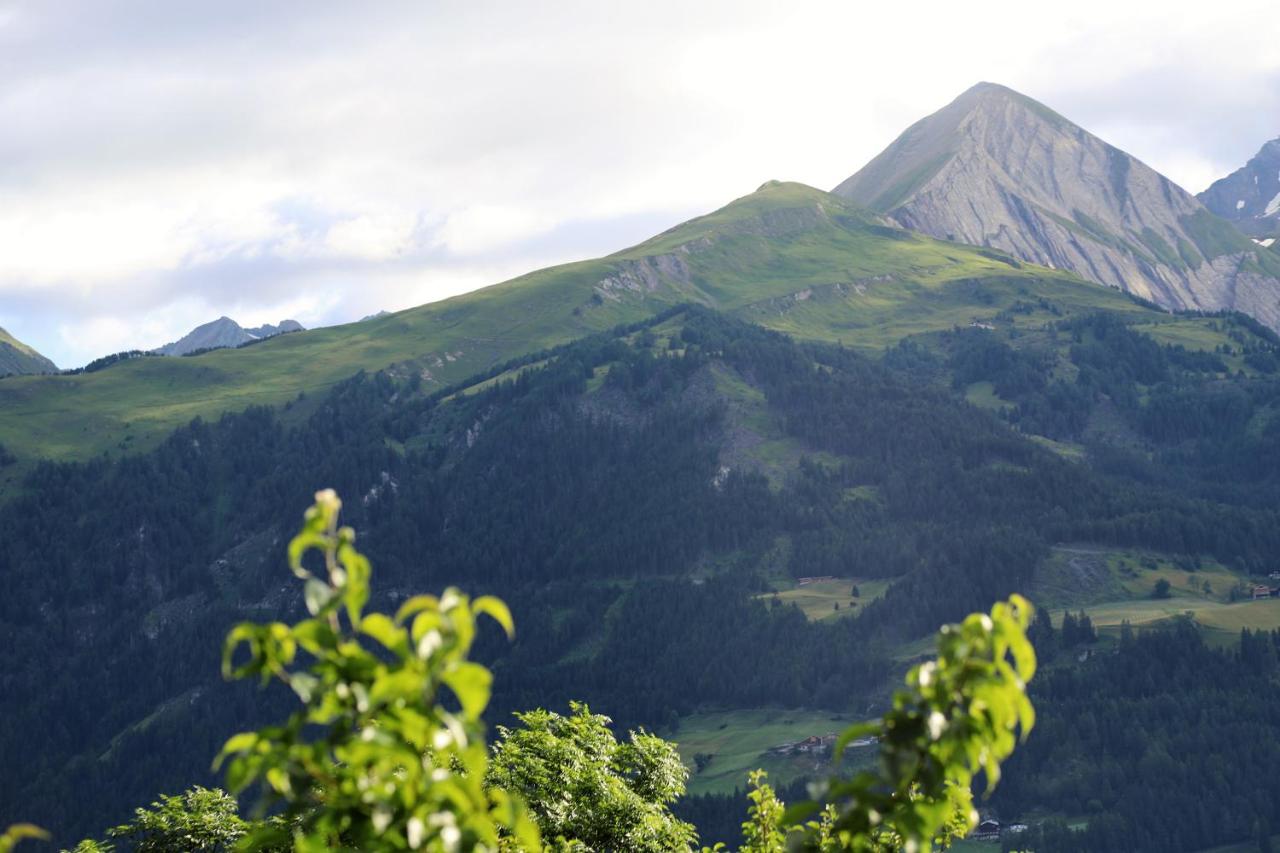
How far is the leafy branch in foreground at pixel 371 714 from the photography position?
8.94 metres

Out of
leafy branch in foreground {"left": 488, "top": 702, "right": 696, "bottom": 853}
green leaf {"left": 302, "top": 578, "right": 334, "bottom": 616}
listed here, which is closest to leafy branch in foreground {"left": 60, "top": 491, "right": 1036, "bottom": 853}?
green leaf {"left": 302, "top": 578, "right": 334, "bottom": 616}

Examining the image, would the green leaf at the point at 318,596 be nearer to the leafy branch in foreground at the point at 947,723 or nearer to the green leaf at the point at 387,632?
the green leaf at the point at 387,632

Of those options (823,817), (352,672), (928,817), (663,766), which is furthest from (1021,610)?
(663,766)

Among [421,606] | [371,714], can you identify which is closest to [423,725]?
[371,714]

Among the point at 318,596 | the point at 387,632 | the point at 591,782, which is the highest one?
the point at 318,596

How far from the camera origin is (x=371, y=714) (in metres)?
9.41

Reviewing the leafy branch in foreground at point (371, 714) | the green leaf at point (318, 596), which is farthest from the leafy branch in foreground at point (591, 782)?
the green leaf at point (318, 596)

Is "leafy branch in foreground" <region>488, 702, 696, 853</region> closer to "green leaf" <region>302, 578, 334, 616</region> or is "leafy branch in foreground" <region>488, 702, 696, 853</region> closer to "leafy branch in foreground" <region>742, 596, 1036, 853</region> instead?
"leafy branch in foreground" <region>742, 596, 1036, 853</region>

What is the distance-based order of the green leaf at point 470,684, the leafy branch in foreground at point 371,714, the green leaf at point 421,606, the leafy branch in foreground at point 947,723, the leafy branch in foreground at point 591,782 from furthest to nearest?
the leafy branch in foreground at point 591,782 → the leafy branch in foreground at point 947,723 → the green leaf at point 421,606 → the leafy branch in foreground at point 371,714 → the green leaf at point 470,684

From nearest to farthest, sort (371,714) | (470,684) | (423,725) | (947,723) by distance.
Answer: (470,684)
(423,725)
(371,714)
(947,723)

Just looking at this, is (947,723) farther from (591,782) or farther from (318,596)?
(591,782)

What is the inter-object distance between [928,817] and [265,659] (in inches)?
223

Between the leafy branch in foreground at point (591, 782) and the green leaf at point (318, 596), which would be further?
the leafy branch in foreground at point (591, 782)

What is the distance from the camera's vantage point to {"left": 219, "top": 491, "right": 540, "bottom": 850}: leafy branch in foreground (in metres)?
8.94
